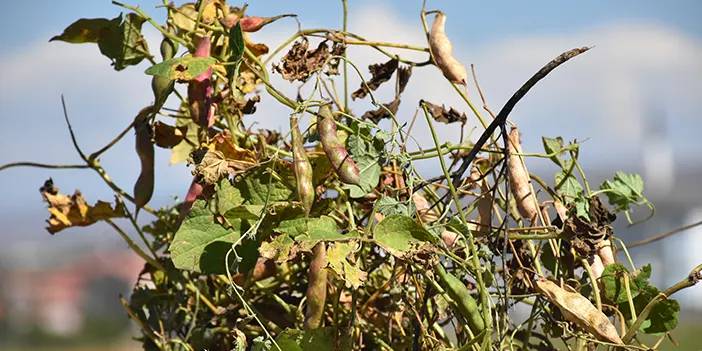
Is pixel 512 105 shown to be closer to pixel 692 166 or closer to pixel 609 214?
pixel 609 214

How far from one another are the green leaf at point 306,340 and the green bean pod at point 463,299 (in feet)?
0.24

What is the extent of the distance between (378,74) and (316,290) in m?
0.18

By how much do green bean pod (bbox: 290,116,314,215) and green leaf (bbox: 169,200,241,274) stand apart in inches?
2.2

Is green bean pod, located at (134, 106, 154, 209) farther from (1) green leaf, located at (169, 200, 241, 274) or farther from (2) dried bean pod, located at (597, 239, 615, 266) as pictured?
(2) dried bean pod, located at (597, 239, 615, 266)

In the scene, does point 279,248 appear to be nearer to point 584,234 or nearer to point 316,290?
point 316,290

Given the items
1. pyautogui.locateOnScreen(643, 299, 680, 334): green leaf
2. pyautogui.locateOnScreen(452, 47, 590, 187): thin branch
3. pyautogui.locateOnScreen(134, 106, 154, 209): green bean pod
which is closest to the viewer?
pyautogui.locateOnScreen(452, 47, 590, 187): thin branch

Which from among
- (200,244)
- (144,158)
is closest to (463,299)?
(200,244)

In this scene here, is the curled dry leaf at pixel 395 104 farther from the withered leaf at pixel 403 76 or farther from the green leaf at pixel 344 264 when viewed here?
the green leaf at pixel 344 264

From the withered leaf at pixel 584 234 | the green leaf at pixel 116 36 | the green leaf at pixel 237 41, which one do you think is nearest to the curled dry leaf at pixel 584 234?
the withered leaf at pixel 584 234

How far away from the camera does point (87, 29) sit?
0.74 metres

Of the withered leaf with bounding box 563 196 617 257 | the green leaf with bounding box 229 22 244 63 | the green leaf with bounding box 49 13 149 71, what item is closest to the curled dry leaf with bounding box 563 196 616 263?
the withered leaf with bounding box 563 196 617 257

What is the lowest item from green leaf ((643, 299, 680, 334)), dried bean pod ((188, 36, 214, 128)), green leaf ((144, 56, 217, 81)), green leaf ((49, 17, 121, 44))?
green leaf ((643, 299, 680, 334))

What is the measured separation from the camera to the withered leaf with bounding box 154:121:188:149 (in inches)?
28.7

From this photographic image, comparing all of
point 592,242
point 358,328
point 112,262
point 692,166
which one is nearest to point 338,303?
point 358,328
